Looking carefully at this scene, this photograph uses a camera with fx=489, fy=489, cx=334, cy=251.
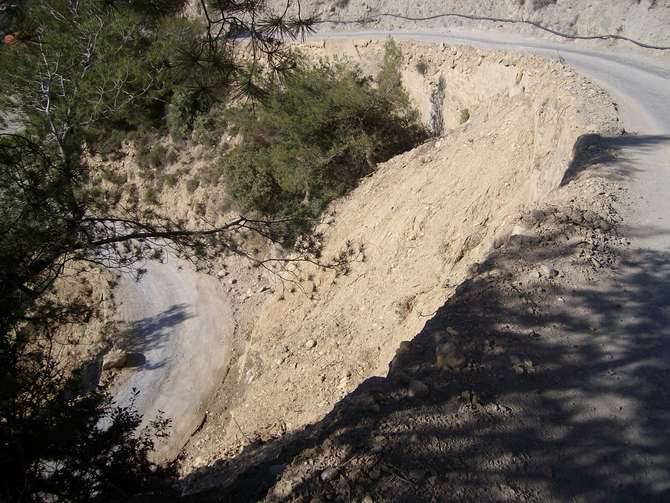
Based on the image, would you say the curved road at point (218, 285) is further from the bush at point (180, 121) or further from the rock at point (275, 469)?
the bush at point (180, 121)

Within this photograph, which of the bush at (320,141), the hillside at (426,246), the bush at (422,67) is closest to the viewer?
the hillside at (426,246)

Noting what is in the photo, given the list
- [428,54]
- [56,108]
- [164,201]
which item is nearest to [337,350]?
[56,108]

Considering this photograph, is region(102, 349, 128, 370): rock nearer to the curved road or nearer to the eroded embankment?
the curved road

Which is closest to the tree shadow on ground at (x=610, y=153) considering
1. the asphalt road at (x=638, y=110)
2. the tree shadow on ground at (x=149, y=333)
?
the asphalt road at (x=638, y=110)

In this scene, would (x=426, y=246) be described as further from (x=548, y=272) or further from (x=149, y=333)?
(x=149, y=333)

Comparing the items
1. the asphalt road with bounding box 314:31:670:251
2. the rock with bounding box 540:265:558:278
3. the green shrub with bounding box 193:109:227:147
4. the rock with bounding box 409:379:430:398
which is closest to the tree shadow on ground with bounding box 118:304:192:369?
the green shrub with bounding box 193:109:227:147

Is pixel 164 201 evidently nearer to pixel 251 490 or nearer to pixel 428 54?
pixel 428 54
